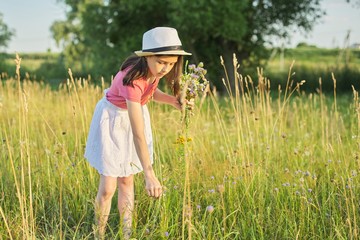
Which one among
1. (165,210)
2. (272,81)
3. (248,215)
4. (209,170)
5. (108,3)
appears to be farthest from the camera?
(272,81)

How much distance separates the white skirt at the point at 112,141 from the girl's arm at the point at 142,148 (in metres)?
0.28

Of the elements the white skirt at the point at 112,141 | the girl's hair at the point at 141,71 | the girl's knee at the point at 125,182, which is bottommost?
the girl's knee at the point at 125,182

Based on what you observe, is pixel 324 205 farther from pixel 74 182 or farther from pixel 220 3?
pixel 220 3

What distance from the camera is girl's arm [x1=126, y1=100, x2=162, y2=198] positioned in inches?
104

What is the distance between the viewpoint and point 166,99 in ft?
10.7

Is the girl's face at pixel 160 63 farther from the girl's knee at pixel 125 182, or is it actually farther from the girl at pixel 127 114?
the girl's knee at pixel 125 182

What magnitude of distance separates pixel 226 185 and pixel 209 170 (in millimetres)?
483

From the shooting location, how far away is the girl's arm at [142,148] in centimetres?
→ 264

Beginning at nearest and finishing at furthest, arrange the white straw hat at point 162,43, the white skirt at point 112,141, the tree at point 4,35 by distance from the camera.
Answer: the white straw hat at point 162,43, the white skirt at point 112,141, the tree at point 4,35

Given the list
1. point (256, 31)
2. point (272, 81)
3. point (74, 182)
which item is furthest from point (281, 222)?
point (272, 81)

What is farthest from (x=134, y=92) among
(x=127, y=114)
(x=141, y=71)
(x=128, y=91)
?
(x=127, y=114)

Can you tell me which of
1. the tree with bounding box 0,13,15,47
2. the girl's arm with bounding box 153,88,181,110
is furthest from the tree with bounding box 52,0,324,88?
the tree with bounding box 0,13,15,47

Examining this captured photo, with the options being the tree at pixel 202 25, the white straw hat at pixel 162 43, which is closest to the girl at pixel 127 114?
the white straw hat at pixel 162 43

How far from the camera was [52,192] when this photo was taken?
3715 millimetres
